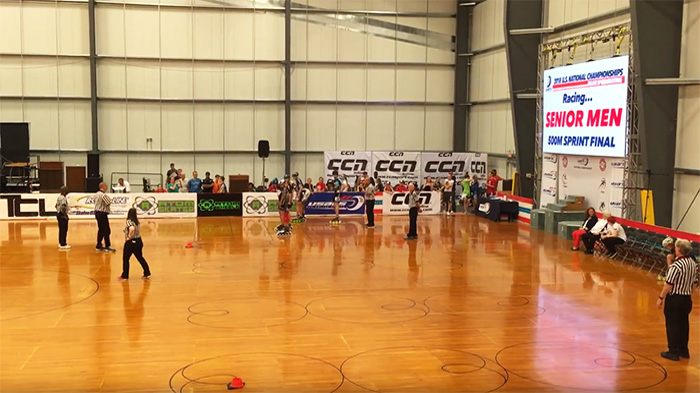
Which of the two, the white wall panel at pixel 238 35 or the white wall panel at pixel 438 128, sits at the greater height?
the white wall panel at pixel 238 35

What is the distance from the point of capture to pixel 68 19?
29812 mm

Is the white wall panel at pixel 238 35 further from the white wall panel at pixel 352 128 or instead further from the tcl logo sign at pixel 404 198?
the tcl logo sign at pixel 404 198

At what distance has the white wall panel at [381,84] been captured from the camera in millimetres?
32562

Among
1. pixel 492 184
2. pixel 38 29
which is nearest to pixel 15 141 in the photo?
pixel 38 29

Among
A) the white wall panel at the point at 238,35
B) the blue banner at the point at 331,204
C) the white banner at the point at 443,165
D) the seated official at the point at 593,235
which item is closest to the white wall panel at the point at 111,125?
the white wall panel at the point at 238,35

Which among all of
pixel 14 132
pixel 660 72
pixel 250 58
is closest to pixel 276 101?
pixel 250 58

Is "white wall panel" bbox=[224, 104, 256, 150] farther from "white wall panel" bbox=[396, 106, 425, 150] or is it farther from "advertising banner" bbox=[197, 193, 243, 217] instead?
"white wall panel" bbox=[396, 106, 425, 150]

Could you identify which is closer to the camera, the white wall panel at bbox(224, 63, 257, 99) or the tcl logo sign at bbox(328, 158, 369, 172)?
the tcl logo sign at bbox(328, 158, 369, 172)

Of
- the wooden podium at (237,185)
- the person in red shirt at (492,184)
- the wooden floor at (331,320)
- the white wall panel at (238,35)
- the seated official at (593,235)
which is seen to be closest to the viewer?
the wooden floor at (331,320)

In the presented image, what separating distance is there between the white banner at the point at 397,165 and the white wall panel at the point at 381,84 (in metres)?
3.45

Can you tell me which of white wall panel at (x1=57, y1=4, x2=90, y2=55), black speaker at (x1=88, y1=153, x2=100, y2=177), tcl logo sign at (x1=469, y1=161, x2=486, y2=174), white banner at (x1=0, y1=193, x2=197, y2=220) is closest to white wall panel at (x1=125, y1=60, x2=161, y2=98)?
white wall panel at (x1=57, y1=4, x2=90, y2=55)

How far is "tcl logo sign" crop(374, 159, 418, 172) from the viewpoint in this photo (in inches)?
1205

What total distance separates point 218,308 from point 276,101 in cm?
2077

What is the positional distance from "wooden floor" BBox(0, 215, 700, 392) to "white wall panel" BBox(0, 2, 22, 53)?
13746mm
